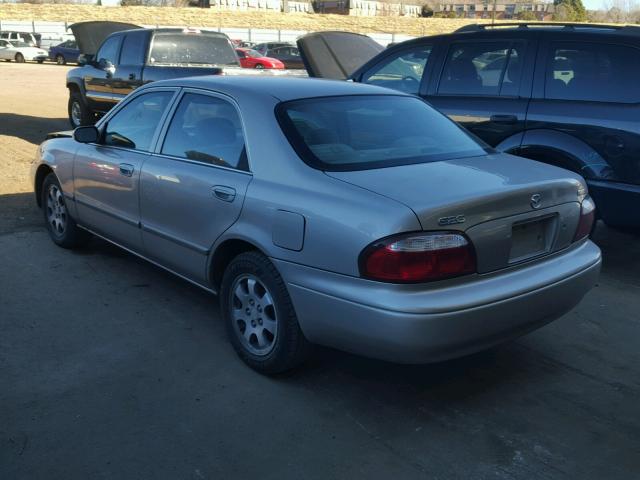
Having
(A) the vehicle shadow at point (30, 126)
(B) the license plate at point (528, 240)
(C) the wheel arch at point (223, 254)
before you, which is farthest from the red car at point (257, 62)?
(B) the license plate at point (528, 240)

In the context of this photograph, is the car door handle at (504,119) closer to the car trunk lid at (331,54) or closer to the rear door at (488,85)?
the rear door at (488,85)

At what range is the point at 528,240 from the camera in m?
3.47

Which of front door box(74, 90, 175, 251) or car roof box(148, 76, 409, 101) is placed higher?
car roof box(148, 76, 409, 101)

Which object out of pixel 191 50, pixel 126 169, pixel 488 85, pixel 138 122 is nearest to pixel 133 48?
pixel 191 50

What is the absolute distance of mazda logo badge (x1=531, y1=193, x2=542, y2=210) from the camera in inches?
135

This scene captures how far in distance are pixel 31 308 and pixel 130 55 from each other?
7.25 m

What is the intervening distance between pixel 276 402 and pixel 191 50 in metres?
8.73

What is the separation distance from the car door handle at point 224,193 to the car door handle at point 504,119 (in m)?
3.05

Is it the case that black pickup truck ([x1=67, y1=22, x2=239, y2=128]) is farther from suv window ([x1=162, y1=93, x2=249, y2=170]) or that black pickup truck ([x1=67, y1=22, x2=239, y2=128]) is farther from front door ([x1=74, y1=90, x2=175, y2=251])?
suv window ([x1=162, y1=93, x2=249, y2=170])

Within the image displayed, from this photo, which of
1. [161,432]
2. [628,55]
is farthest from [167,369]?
[628,55]

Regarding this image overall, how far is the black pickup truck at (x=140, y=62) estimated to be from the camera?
1049 cm

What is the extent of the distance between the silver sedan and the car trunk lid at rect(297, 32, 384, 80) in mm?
5135

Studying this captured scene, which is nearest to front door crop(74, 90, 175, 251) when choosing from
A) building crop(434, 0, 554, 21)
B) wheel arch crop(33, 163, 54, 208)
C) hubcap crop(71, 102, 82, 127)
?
wheel arch crop(33, 163, 54, 208)

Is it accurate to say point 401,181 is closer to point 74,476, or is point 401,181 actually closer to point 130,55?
point 74,476
